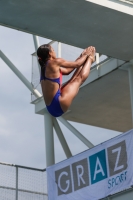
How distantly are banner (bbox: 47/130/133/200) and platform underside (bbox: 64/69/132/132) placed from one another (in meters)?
3.20

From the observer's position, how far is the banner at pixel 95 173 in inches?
680

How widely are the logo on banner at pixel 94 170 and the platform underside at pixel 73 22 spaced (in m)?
2.76

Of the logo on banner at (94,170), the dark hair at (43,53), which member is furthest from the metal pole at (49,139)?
the dark hair at (43,53)

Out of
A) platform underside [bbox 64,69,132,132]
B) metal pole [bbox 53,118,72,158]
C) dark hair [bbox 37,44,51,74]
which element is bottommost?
dark hair [bbox 37,44,51,74]

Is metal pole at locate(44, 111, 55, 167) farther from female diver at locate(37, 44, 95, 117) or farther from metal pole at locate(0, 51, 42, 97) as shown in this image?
female diver at locate(37, 44, 95, 117)

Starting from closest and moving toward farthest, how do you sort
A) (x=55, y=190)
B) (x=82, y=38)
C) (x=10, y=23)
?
(x=10, y=23), (x=82, y=38), (x=55, y=190)

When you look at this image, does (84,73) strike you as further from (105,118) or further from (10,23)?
(105,118)

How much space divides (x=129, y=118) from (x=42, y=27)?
7.72 metres

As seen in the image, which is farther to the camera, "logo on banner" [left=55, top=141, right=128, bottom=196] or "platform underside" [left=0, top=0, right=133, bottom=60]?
"logo on banner" [left=55, top=141, right=128, bottom=196]

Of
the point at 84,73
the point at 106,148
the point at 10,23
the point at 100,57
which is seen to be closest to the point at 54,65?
the point at 84,73

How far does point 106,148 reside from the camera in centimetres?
1789

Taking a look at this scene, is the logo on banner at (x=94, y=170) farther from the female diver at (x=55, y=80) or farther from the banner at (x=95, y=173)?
the female diver at (x=55, y=80)

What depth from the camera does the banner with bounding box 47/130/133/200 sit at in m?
17.3

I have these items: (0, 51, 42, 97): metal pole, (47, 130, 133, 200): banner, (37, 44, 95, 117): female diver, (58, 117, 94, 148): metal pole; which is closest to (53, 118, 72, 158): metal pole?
(58, 117, 94, 148): metal pole
